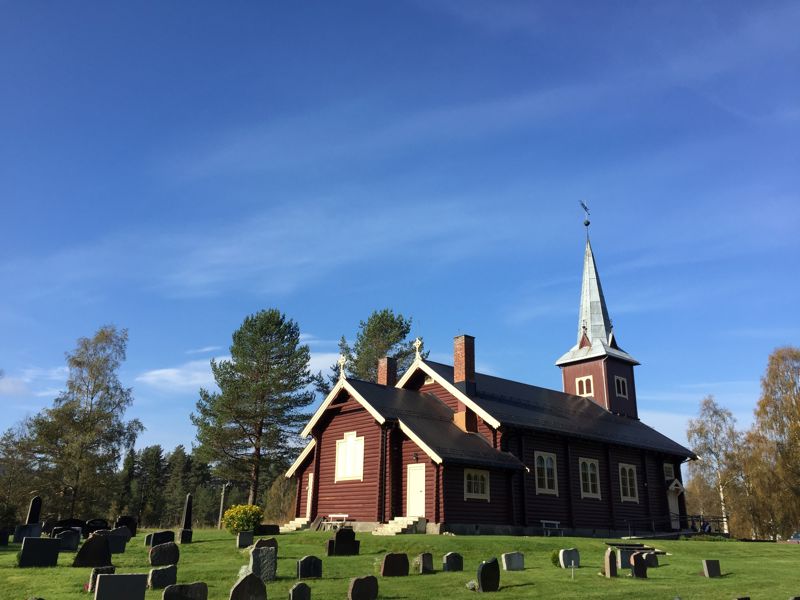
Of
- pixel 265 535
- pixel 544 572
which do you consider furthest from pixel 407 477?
pixel 544 572

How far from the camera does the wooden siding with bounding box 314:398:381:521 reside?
27469mm

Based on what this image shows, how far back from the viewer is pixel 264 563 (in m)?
14.0

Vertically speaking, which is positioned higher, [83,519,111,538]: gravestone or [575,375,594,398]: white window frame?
[575,375,594,398]: white window frame

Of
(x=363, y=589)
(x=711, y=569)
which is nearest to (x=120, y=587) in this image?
(x=363, y=589)

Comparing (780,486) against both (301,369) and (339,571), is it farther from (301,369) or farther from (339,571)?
(339,571)

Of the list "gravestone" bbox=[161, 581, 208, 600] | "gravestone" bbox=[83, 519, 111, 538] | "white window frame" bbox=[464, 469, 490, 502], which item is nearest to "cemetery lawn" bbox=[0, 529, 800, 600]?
"gravestone" bbox=[161, 581, 208, 600]

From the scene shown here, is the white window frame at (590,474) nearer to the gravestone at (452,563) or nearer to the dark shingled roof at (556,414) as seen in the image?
the dark shingled roof at (556,414)

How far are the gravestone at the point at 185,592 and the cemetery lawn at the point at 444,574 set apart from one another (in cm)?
133

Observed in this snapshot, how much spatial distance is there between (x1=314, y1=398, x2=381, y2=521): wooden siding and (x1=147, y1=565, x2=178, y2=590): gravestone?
14.6 m

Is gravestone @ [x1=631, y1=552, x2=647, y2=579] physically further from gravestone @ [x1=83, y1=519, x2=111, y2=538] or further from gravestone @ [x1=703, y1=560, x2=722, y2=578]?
gravestone @ [x1=83, y1=519, x2=111, y2=538]

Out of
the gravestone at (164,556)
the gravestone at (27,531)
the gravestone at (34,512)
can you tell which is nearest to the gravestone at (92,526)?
the gravestone at (27,531)

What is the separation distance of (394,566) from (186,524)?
11.7 m

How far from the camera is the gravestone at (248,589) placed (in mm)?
10609

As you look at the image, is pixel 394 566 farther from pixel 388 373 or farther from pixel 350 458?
pixel 388 373
